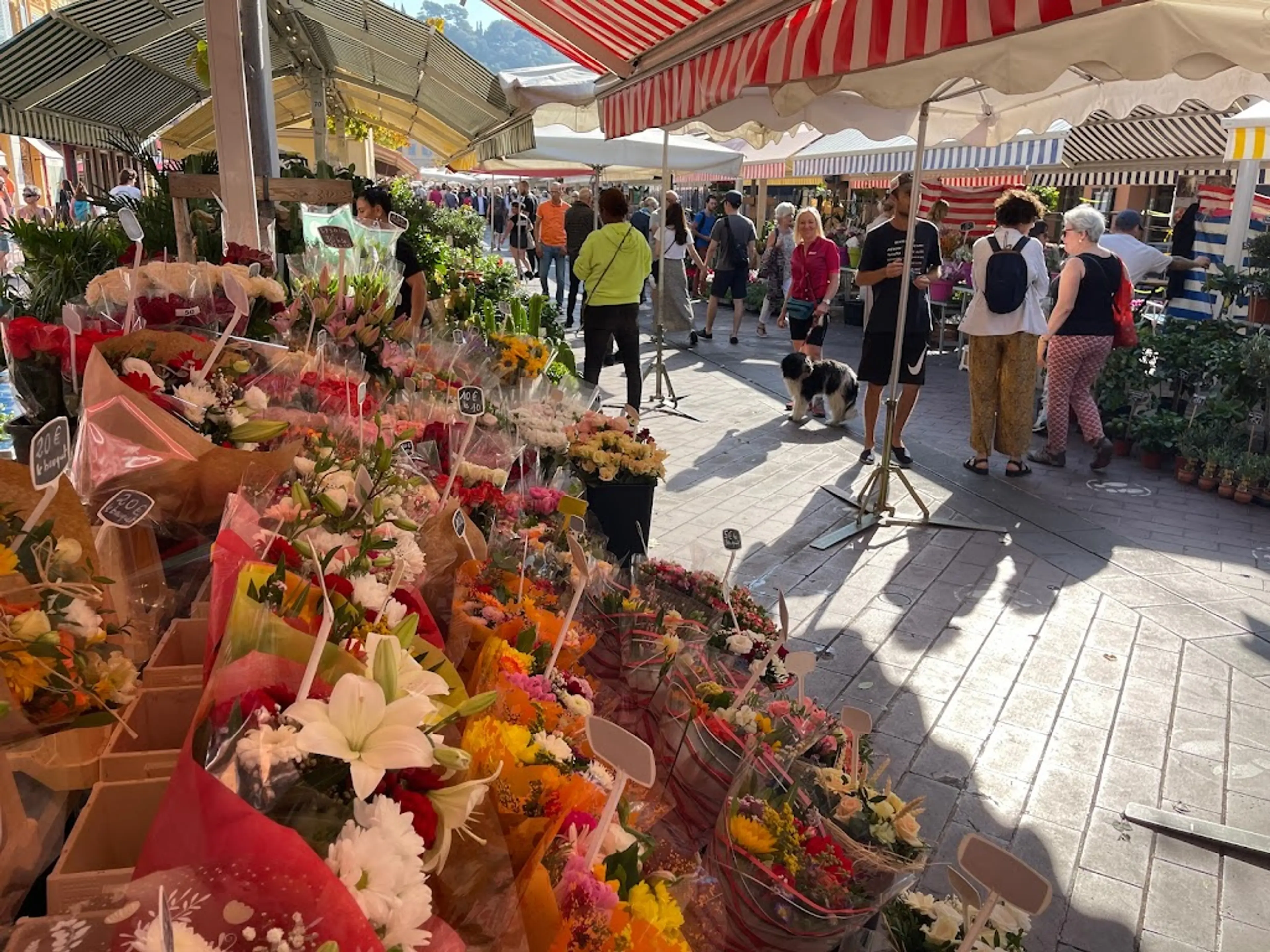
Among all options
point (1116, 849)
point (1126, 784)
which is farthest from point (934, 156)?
point (1116, 849)

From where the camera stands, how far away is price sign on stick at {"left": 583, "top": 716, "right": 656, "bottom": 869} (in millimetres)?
1173

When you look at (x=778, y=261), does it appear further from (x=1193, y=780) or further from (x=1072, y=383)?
(x=1193, y=780)

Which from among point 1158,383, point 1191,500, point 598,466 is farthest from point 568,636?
point 1158,383

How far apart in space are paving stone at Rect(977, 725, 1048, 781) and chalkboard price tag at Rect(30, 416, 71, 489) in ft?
10.2

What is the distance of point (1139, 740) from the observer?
357 cm

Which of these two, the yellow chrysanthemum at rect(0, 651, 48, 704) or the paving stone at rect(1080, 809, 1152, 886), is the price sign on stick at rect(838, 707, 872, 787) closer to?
the yellow chrysanthemum at rect(0, 651, 48, 704)

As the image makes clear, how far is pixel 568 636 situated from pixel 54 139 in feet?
41.3

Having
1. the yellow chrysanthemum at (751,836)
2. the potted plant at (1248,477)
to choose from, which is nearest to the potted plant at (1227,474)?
the potted plant at (1248,477)

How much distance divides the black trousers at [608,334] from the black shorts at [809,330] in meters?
1.95

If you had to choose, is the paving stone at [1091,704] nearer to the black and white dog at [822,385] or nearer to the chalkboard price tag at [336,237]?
the chalkboard price tag at [336,237]

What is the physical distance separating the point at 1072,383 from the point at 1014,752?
4596 millimetres

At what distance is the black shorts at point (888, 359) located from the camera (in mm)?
6469

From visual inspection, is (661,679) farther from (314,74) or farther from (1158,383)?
(314,74)

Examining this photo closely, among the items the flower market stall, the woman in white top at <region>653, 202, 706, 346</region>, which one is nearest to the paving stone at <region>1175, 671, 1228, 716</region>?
the flower market stall
